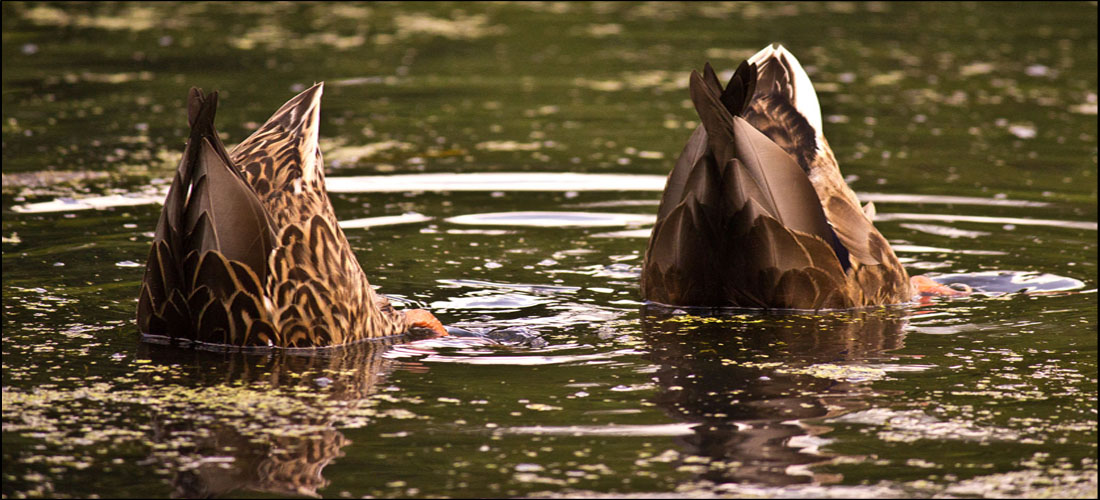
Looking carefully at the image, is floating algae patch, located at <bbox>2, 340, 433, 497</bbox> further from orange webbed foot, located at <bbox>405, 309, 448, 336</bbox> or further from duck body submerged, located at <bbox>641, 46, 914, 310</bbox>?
duck body submerged, located at <bbox>641, 46, 914, 310</bbox>

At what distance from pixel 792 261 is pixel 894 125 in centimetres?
598

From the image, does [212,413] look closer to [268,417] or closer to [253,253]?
[268,417]

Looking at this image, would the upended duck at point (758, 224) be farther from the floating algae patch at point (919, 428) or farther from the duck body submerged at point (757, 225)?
the floating algae patch at point (919, 428)

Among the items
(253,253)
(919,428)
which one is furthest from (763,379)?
(253,253)

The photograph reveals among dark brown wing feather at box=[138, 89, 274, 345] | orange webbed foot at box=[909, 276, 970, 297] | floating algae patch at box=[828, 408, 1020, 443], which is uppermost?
dark brown wing feather at box=[138, 89, 274, 345]

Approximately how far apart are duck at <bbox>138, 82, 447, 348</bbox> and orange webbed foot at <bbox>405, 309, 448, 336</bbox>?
19 centimetres

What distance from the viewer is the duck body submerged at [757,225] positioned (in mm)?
6828

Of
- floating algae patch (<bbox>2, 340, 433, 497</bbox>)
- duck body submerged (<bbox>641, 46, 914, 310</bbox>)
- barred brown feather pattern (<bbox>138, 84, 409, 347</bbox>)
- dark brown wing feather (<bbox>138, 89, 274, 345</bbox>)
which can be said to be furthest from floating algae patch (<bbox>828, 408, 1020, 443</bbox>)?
dark brown wing feather (<bbox>138, 89, 274, 345</bbox>)

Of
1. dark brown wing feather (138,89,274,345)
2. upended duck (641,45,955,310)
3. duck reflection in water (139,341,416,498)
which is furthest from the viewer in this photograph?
upended duck (641,45,955,310)

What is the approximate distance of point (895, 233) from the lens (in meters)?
9.12

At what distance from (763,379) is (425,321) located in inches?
60.7

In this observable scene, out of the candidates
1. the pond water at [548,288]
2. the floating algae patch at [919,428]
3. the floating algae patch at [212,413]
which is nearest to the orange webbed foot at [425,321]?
the pond water at [548,288]

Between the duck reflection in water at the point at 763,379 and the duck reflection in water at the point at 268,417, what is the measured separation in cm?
113

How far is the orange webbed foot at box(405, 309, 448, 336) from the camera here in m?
6.64
